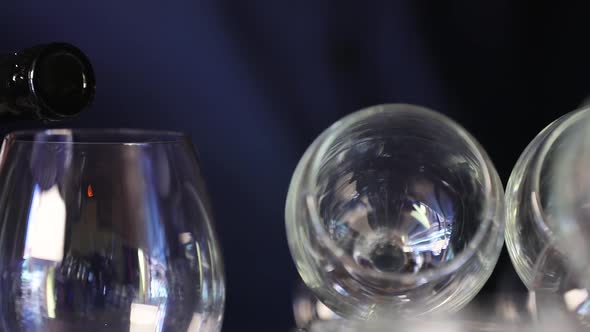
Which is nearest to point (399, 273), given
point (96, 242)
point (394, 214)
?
point (394, 214)

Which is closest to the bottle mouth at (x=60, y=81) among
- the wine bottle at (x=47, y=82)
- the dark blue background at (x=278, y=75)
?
the wine bottle at (x=47, y=82)

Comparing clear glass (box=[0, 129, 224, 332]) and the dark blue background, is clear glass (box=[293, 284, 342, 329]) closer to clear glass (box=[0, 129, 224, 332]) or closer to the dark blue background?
the dark blue background

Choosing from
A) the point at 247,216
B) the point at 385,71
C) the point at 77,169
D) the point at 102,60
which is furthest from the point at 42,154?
the point at 385,71

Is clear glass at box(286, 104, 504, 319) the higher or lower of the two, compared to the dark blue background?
lower

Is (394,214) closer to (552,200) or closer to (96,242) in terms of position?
(552,200)

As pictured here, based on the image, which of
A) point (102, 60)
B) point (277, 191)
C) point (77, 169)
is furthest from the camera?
point (277, 191)

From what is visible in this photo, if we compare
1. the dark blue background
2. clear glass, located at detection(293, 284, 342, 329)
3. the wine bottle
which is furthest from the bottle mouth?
clear glass, located at detection(293, 284, 342, 329)

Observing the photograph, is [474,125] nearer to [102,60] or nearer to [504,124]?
[504,124]
